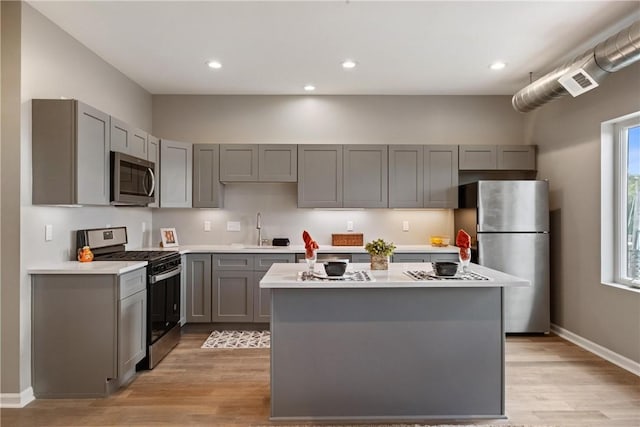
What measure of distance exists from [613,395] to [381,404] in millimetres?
1769

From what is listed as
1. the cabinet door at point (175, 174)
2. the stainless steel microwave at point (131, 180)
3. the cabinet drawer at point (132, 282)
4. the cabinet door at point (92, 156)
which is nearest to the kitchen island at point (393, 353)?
the cabinet drawer at point (132, 282)

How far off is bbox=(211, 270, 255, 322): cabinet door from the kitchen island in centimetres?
202

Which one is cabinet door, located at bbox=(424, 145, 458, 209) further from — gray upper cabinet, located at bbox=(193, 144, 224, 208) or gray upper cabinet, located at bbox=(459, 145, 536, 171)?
gray upper cabinet, located at bbox=(193, 144, 224, 208)

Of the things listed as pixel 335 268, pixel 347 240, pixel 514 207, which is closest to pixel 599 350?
pixel 514 207

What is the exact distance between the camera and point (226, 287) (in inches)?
174

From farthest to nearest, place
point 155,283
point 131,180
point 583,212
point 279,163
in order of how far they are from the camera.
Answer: point 279,163 → point 583,212 → point 131,180 → point 155,283

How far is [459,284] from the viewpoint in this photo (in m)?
2.35

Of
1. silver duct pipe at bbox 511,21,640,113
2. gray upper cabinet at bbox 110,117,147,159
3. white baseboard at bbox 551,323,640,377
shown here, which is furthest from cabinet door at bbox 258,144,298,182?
white baseboard at bbox 551,323,640,377

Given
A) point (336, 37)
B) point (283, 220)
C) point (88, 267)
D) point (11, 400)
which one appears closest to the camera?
point (11, 400)

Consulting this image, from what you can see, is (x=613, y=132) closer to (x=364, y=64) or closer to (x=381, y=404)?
(x=364, y=64)

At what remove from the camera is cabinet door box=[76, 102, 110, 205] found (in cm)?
282

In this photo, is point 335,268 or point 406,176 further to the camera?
point 406,176

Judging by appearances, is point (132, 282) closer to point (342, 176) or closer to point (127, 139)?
point (127, 139)

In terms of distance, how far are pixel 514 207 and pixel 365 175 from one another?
1657 millimetres
